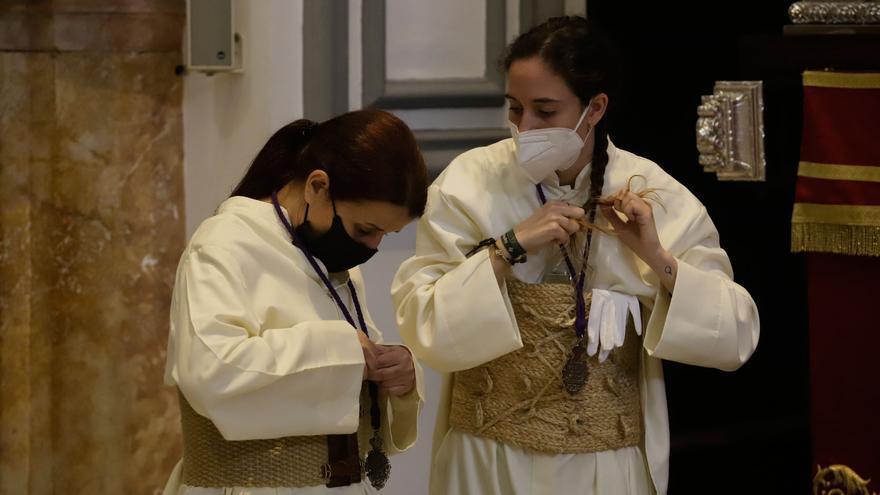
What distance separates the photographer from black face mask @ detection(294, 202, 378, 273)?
110 inches

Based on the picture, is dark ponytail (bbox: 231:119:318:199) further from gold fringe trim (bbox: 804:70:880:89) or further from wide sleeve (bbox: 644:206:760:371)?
gold fringe trim (bbox: 804:70:880:89)

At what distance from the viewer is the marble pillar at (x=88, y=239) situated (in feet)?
14.8

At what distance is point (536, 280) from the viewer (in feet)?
10.6

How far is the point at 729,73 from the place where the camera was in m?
4.63

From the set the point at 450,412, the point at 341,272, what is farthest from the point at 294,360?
the point at 450,412

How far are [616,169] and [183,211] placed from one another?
73.2 inches

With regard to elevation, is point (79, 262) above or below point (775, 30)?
below

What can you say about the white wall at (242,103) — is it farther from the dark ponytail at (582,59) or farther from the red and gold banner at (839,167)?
the red and gold banner at (839,167)

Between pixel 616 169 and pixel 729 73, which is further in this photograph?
pixel 729 73

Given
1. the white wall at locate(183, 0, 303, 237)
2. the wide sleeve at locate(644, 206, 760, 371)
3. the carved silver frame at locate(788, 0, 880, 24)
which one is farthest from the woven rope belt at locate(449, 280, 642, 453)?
the white wall at locate(183, 0, 303, 237)

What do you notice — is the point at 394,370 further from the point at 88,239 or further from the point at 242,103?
the point at 88,239

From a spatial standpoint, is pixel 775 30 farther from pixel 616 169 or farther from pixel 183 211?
pixel 183 211

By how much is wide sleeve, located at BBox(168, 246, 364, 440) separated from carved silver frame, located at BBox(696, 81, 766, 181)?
1.47m

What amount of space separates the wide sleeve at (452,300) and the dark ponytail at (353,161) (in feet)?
1.00
